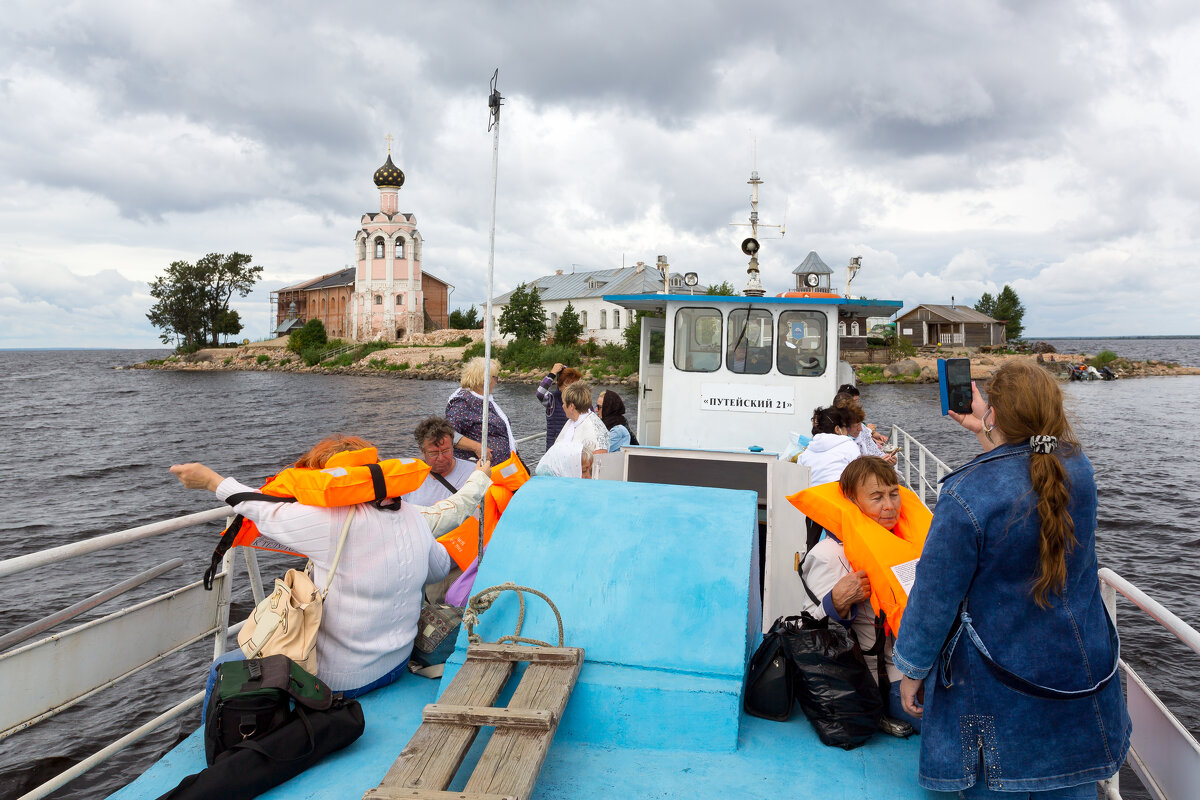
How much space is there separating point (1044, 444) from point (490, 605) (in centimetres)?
247

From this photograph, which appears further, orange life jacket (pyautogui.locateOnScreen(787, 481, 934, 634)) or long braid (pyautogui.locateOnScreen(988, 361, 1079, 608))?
orange life jacket (pyautogui.locateOnScreen(787, 481, 934, 634))

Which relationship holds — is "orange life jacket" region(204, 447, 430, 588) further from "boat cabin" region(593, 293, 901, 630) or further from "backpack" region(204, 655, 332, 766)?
"boat cabin" region(593, 293, 901, 630)

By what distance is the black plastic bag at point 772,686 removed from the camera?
3.48 metres

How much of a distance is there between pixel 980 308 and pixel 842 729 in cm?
10847

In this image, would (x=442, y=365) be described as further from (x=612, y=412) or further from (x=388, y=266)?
(x=612, y=412)

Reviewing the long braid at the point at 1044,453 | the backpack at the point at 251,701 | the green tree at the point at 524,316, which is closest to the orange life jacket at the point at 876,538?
the long braid at the point at 1044,453

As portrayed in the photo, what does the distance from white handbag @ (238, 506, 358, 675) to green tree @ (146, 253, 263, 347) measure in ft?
349

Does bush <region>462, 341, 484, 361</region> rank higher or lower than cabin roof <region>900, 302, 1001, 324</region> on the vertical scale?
lower

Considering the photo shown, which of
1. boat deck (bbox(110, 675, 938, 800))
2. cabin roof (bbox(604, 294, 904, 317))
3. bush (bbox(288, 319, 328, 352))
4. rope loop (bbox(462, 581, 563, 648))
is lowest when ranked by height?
boat deck (bbox(110, 675, 938, 800))

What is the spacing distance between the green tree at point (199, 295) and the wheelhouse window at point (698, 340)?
4019 inches

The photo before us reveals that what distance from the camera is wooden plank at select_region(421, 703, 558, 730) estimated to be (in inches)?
115

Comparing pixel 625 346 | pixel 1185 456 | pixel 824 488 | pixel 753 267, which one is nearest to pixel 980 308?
pixel 625 346

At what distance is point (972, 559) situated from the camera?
7.74 feet

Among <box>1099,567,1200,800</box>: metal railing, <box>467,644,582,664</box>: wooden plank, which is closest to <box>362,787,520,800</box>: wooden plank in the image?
<box>467,644,582,664</box>: wooden plank
